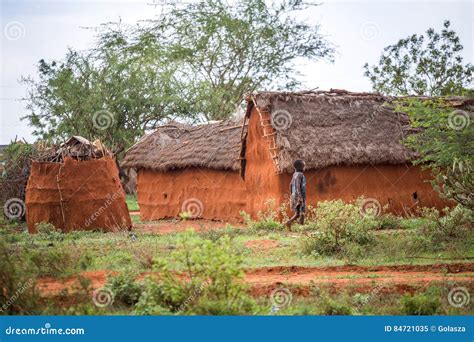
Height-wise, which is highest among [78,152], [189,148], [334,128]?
[334,128]

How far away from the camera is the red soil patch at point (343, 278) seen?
10.1 metres

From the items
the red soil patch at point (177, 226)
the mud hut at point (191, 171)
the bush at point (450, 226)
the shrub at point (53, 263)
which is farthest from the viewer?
the mud hut at point (191, 171)

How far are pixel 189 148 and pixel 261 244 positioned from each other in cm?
1070

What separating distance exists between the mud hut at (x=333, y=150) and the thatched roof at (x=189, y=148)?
1316 mm

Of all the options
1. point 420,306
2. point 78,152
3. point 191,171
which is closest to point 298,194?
point 78,152

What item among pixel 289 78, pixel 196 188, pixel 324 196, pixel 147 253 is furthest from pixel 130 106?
pixel 147 253

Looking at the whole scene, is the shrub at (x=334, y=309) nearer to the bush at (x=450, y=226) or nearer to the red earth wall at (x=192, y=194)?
the bush at (x=450, y=226)

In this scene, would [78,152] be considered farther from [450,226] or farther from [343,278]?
[343,278]

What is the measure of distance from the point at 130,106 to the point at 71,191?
18.3 metres

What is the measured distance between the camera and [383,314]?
8898 mm

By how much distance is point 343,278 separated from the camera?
35.7 feet

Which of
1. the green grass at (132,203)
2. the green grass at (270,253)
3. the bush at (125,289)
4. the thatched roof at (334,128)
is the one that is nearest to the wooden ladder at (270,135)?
the thatched roof at (334,128)

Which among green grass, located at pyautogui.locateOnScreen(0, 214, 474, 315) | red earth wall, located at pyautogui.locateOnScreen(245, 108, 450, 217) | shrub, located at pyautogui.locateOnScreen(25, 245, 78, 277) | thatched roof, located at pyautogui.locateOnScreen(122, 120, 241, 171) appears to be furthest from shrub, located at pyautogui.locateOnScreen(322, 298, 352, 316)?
thatched roof, located at pyautogui.locateOnScreen(122, 120, 241, 171)

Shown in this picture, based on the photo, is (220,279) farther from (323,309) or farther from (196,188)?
(196,188)
